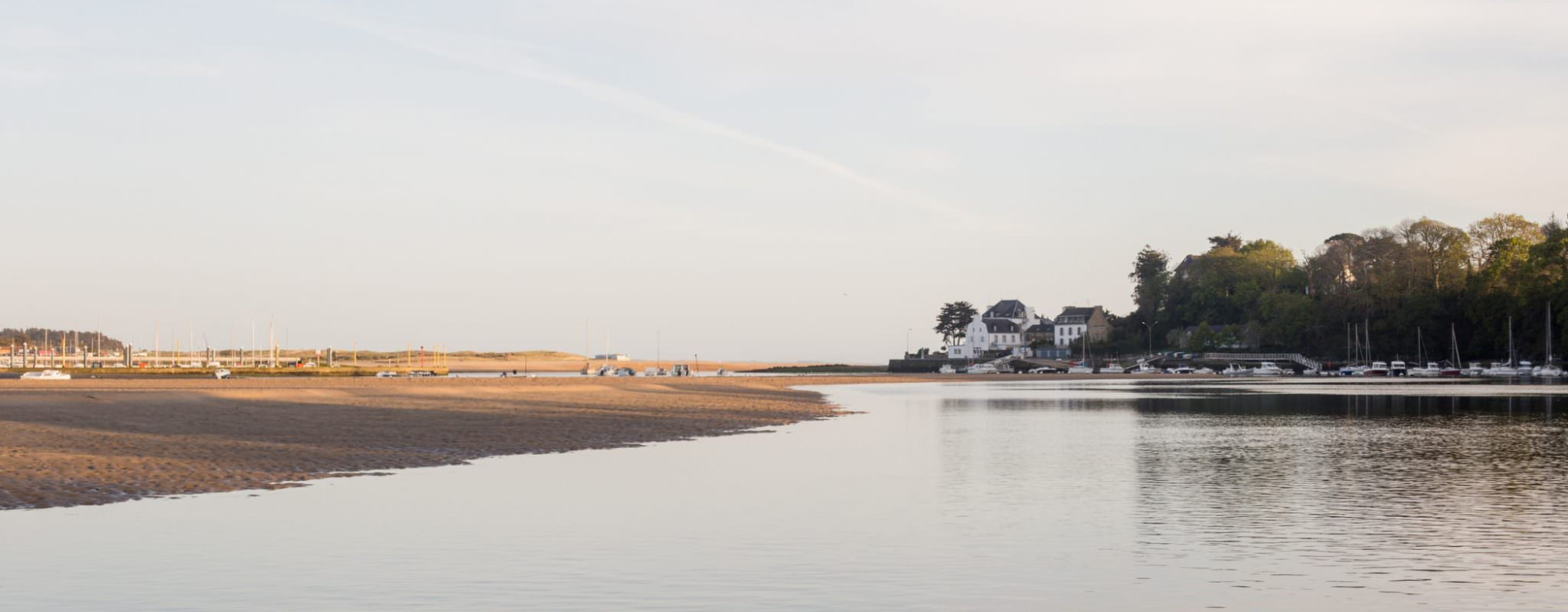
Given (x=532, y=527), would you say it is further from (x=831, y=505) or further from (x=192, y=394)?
(x=192, y=394)

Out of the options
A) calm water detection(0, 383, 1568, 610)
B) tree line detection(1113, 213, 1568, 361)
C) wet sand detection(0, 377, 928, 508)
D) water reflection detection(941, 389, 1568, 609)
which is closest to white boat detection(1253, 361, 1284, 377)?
tree line detection(1113, 213, 1568, 361)

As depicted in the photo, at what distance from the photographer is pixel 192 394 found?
6481 cm

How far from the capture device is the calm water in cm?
1561

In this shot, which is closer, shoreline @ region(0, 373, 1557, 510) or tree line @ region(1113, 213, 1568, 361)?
shoreline @ region(0, 373, 1557, 510)

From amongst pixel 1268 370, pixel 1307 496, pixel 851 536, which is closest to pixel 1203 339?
pixel 1268 370

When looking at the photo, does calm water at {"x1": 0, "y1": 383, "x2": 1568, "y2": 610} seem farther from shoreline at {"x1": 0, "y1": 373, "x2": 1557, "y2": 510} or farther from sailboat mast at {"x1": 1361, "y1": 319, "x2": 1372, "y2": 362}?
sailboat mast at {"x1": 1361, "y1": 319, "x2": 1372, "y2": 362}

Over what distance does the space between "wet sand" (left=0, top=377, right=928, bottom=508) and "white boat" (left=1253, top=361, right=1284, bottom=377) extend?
11707 centimetres

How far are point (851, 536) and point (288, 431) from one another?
2642 centimetres

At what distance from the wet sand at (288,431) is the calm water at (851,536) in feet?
8.34

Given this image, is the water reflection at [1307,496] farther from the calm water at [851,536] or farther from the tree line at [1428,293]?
the tree line at [1428,293]

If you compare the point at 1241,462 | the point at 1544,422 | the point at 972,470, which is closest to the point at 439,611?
the point at 972,470

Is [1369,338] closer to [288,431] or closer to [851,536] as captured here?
[288,431]

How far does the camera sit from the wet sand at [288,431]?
90.2 feet

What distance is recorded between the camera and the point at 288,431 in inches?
1615
